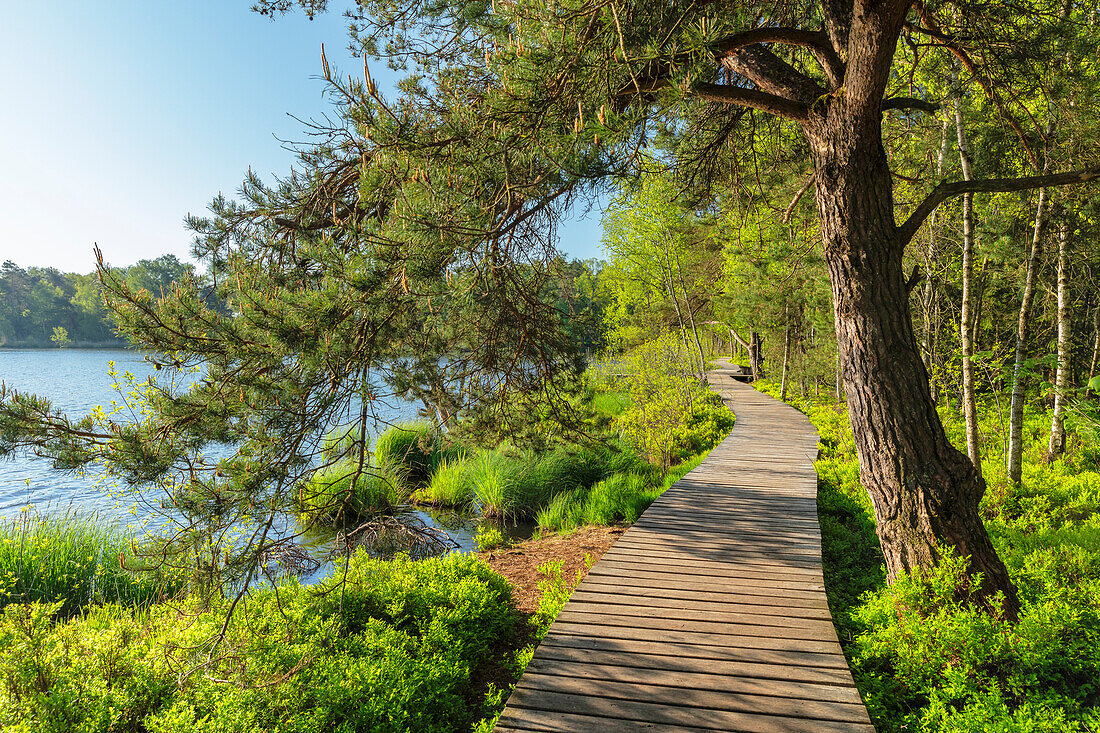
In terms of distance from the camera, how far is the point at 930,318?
29.5 feet

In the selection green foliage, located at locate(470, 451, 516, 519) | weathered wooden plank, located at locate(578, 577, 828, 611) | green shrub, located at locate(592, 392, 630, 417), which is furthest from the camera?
green shrub, located at locate(592, 392, 630, 417)

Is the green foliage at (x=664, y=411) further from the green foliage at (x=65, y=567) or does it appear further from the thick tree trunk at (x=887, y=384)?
the green foliage at (x=65, y=567)

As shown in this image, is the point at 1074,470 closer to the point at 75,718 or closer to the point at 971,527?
the point at 971,527

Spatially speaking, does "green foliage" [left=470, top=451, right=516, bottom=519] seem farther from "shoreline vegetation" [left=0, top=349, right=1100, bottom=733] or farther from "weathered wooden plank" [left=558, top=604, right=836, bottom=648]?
"weathered wooden plank" [left=558, top=604, right=836, bottom=648]

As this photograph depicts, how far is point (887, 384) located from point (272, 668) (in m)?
3.95

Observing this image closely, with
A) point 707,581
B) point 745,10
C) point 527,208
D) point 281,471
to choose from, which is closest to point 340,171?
point 527,208

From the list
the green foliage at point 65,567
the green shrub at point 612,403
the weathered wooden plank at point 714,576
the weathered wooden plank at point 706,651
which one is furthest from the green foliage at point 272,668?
the green shrub at point 612,403

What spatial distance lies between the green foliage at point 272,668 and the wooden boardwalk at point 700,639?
0.56m

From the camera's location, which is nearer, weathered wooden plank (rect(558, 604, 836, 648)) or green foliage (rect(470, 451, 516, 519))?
weathered wooden plank (rect(558, 604, 836, 648))

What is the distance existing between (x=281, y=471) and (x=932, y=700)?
326 cm

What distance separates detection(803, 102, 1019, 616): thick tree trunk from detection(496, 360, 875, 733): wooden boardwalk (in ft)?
2.83

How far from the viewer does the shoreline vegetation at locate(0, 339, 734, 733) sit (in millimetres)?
2576

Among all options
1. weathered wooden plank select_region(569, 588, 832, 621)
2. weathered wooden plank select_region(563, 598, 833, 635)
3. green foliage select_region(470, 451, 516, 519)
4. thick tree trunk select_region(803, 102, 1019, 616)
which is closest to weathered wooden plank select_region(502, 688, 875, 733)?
weathered wooden plank select_region(563, 598, 833, 635)

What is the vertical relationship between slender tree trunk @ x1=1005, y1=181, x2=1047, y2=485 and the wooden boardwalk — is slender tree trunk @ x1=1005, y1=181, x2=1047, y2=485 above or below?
above
